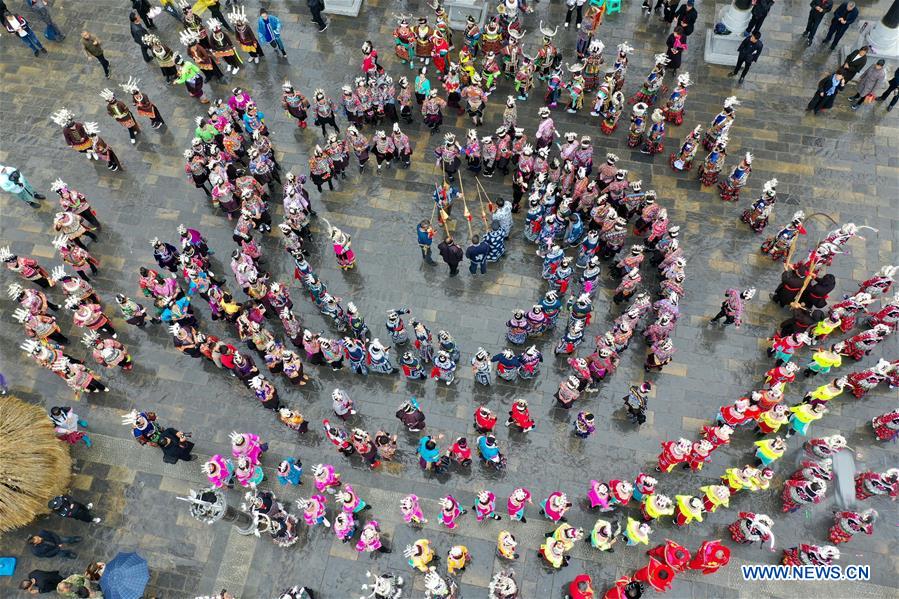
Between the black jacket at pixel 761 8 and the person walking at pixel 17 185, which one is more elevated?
the black jacket at pixel 761 8

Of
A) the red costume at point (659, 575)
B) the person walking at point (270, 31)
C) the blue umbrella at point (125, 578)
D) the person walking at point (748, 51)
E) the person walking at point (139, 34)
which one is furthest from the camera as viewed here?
the person walking at point (139, 34)

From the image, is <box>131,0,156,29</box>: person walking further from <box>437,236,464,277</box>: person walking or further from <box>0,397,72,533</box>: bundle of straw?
<box>0,397,72,533</box>: bundle of straw

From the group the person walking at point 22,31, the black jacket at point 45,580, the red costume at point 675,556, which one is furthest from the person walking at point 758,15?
the person walking at point 22,31

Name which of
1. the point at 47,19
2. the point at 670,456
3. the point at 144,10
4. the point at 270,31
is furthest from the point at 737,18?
the point at 47,19

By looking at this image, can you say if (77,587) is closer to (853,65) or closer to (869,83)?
(853,65)

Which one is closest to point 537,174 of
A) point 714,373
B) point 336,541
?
point 714,373

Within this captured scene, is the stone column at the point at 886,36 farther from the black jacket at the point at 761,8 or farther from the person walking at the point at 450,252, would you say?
the person walking at the point at 450,252

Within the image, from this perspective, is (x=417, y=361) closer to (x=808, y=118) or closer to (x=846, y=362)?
(x=846, y=362)

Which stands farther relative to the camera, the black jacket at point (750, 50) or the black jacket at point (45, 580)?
the black jacket at point (750, 50)
